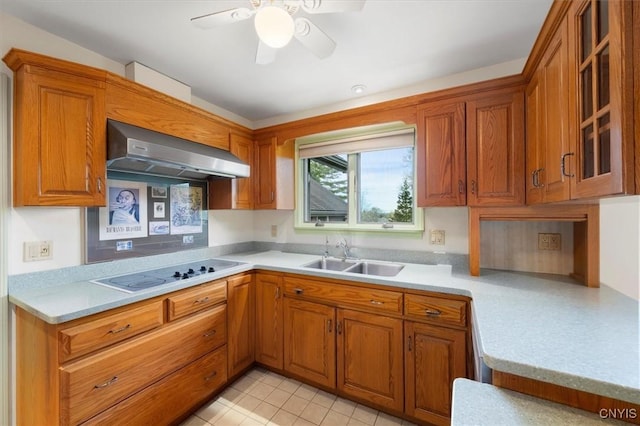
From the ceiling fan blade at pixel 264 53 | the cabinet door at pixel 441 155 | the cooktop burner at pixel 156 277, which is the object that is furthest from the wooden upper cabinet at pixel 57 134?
the cabinet door at pixel 441 155

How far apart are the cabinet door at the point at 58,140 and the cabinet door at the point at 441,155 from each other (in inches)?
82.7

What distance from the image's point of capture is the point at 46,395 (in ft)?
4.09

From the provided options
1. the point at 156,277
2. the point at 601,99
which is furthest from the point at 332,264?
the point at 601,99

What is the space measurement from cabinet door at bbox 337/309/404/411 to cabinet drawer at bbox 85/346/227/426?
0.91m

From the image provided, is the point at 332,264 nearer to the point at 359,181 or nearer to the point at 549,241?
the point at 359,181

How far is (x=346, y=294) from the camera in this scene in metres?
1.90

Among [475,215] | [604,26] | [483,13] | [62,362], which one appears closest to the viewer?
[604,26]

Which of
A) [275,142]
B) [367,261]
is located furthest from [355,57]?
[367,261]

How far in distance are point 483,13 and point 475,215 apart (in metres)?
1.18

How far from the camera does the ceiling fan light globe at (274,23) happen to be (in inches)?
43.8

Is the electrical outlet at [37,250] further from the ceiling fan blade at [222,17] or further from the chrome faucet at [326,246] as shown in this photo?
the chrome faucet at [326,246]

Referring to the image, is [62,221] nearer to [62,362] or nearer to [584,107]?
[62,362]

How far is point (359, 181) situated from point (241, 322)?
1.68 m

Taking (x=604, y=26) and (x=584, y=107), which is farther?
(x=584, y=107)
